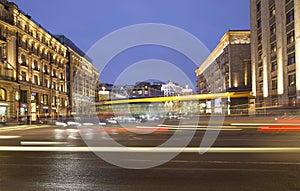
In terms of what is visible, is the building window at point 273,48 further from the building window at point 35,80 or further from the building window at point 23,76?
the building window at point 35,80

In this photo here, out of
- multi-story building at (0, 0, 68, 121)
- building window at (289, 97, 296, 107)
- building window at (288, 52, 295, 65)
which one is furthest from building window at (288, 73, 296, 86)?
multi-story building at (0, 0, 68, 121)

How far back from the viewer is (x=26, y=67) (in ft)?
180

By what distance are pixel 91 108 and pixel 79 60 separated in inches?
705

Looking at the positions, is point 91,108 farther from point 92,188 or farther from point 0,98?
point 92,188

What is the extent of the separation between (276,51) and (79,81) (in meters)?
69.3

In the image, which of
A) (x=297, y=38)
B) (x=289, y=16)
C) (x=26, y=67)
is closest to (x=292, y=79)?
(x=297, y=38)

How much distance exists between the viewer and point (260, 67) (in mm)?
62219

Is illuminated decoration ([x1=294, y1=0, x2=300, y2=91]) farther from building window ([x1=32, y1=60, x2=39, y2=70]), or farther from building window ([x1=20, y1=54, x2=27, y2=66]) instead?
building window ([x1=32, y1=60, x2=39, y2=70])

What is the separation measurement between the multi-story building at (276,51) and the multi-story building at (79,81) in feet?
155

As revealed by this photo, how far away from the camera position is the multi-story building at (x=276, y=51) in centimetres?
4419

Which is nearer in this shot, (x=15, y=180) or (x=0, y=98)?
(x=15, y=180)

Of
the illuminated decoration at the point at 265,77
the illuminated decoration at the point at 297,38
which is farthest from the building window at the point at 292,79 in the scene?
the illuminated decoration at the point at 265,77

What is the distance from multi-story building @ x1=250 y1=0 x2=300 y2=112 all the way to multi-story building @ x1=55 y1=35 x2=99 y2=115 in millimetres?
47172

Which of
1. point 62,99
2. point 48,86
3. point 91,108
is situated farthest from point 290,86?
point 91,108
